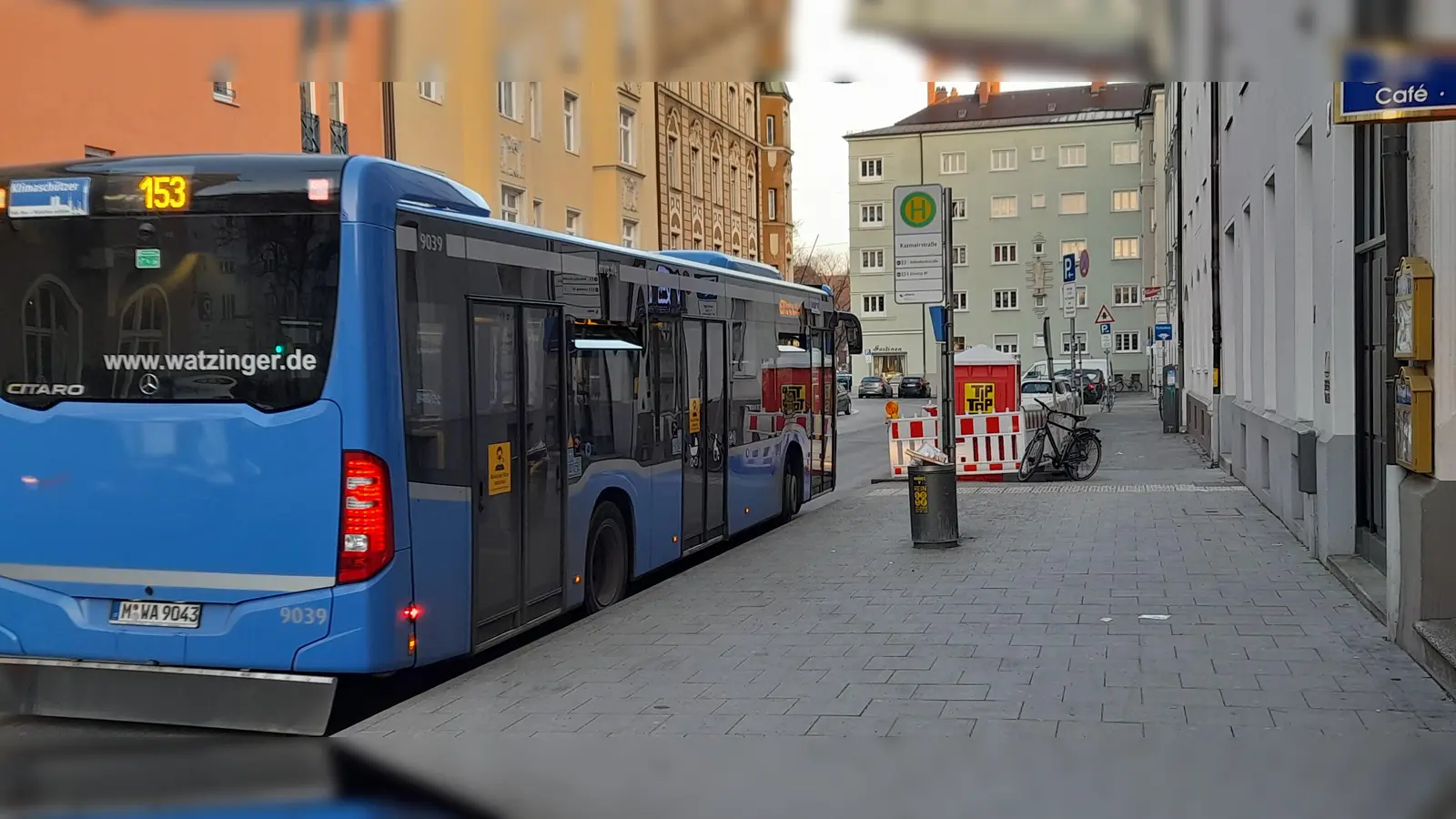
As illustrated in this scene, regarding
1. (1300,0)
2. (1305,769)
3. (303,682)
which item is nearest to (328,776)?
(303,682)

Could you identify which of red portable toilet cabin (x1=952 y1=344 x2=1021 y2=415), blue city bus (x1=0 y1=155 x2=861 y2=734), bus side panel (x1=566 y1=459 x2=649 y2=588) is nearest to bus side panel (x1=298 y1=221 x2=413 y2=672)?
blue city bus (x1=0 y1=155 x2=861 y2=734)

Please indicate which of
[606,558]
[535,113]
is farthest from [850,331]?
[535,113]

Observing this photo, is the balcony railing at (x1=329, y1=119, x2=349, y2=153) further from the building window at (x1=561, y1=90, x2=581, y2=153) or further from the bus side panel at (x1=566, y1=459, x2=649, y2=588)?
the bus side panel at (x1=566, y1=459, x2=649, y2=588)

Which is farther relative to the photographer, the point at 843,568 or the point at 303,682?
the point at 843,568

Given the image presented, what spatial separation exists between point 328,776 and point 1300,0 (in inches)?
198

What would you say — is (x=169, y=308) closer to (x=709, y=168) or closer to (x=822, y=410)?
(x=822, y=410)

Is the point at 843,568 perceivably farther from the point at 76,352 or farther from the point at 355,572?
the point at 76,352

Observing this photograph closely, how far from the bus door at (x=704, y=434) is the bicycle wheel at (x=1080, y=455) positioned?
29.1 ft

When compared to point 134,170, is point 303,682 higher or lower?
lower

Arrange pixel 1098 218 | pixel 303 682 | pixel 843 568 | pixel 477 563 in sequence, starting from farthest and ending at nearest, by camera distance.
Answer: pixel 1098 218 → pixel 843 568 → pixel 477 563 → pixel 303 682

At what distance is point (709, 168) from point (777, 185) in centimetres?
1594

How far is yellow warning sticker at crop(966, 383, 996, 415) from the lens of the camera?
22562mm

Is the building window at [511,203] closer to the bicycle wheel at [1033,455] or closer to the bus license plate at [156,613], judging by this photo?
the bicycle wheel at [1033,455]

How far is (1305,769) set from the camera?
217 inches
